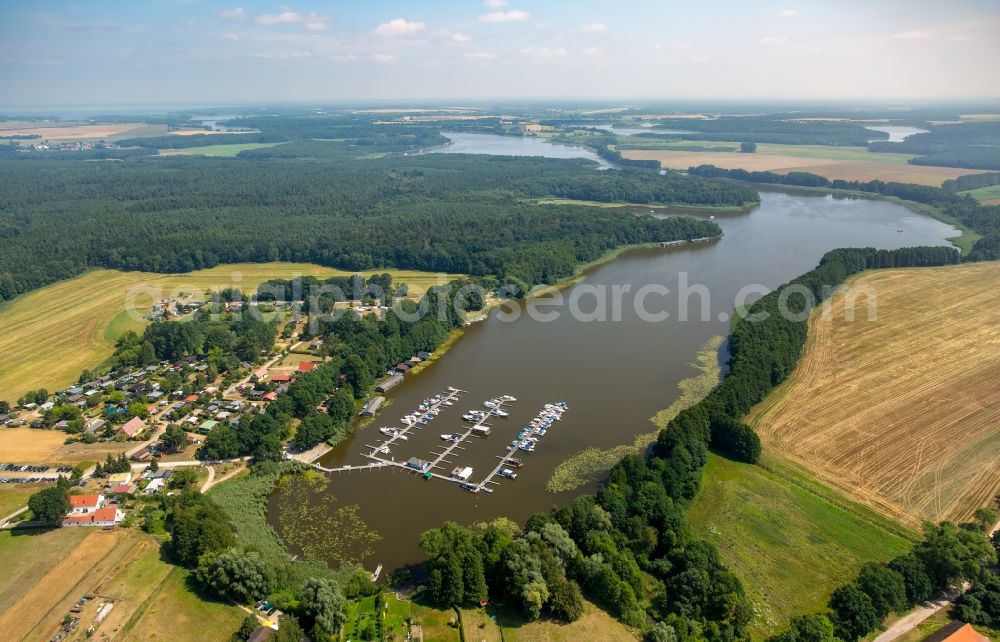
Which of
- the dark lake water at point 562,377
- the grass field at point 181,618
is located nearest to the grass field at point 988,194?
the dark lake water at point 562,377

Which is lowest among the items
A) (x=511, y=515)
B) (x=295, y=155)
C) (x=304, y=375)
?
(x=511, y=515)

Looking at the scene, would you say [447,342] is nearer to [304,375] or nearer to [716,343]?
[304,375]

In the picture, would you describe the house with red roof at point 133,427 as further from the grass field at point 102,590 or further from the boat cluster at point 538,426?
the boat cluster at point 538,426

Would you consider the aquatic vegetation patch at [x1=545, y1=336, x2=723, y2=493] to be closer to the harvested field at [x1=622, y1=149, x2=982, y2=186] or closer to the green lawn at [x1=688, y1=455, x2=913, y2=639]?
the green lawn at [x1=688, y1=455, x2=913, y2=639]

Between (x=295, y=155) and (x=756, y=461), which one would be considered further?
(x=295, y=155)

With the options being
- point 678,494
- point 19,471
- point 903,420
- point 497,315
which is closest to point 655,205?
point 497,315

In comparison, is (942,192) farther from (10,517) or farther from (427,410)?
(10,517)
